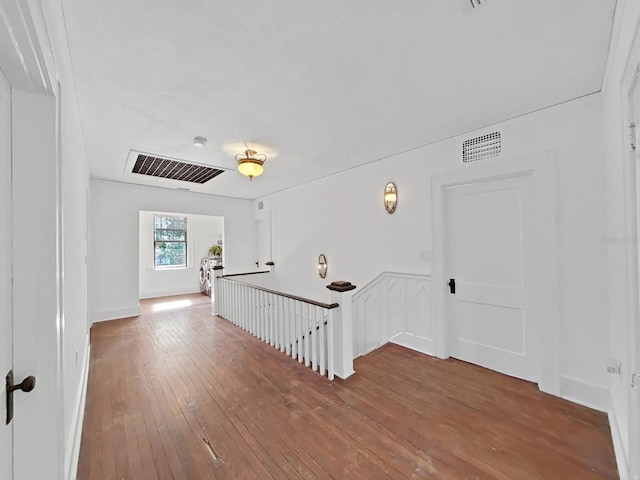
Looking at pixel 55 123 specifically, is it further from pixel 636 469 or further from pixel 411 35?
pixel 636 469

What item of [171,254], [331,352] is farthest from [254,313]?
[171,254]

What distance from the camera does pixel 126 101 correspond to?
2.29m

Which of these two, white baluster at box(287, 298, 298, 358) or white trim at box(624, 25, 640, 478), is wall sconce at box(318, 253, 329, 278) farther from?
white trim at box(624, 25, 640, 478)

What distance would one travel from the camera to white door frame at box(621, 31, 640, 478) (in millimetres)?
1288

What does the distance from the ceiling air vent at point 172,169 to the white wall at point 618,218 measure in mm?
4308

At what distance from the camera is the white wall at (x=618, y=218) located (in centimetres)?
145

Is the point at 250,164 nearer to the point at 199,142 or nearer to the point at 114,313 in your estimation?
the point at 199,142

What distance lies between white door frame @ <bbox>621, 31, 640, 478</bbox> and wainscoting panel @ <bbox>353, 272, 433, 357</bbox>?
1.87m

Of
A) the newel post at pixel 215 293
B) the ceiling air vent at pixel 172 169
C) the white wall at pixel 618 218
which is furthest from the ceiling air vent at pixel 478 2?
the newel post at pixel 215 293

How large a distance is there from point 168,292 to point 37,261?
25.8ft

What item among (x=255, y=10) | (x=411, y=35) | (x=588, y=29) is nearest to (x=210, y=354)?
(x=255, y=10)

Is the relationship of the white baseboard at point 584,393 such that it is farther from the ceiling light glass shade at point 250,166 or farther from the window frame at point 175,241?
the window frame at point 175,241

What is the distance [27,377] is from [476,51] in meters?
2.82

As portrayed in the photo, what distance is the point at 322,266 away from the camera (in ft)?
16.5
